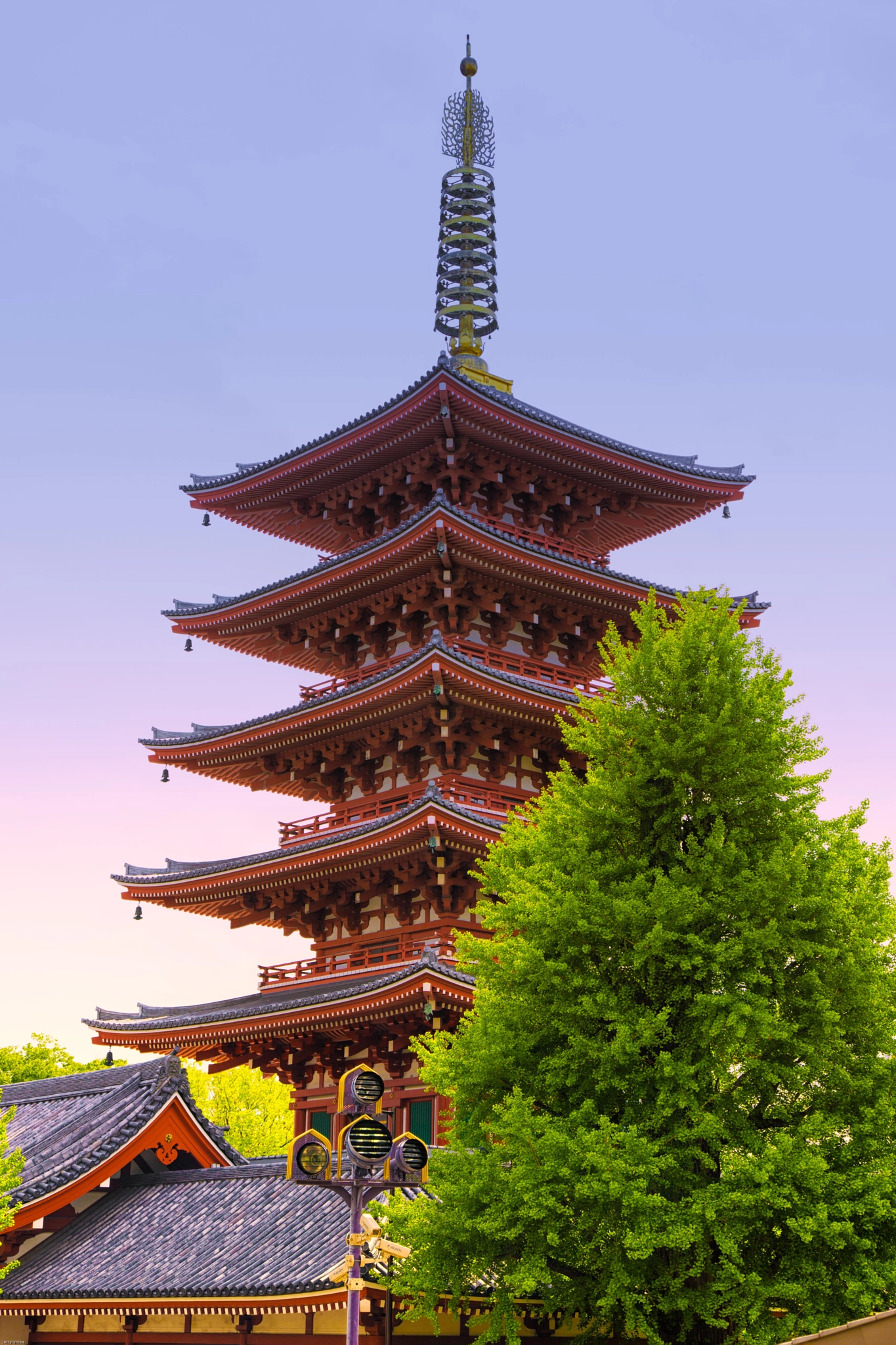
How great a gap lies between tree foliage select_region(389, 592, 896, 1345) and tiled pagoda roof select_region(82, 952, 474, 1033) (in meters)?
5.84

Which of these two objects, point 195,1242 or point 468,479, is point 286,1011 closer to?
point 195,1242

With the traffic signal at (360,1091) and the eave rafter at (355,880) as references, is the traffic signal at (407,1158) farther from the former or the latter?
the eave rafter at (355,880)

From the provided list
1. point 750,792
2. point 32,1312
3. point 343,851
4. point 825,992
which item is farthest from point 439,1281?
point 343,851

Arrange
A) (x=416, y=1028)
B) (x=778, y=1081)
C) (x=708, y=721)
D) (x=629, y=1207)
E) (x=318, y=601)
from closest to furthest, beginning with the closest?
(x=629, y=1207)
(x=778, y=1081)
(x=708, y=721)
(x=416, y=1028)
(x=318, y=601)

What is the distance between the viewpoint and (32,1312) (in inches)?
891

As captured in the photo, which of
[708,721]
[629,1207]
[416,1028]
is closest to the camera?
[629,1207]

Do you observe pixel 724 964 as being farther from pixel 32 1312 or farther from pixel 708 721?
pixel 32 1312

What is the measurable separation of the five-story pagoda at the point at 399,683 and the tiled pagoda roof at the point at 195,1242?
4159mm

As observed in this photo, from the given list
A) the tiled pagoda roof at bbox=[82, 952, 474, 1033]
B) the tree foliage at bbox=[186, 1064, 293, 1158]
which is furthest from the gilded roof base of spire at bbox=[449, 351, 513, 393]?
the tree foliage at bbox=[186, 1064, 293, 1158]

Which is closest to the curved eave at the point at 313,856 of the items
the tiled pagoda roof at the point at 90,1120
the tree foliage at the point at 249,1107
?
the tiled pagoda roof at the point at 90,1120

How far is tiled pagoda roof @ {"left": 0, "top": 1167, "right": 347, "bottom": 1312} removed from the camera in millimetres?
19969

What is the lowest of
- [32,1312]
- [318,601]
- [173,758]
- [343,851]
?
[32,1312]

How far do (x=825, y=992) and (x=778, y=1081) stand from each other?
1239 millimetres

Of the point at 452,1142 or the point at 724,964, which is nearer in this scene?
the point at 724,964
